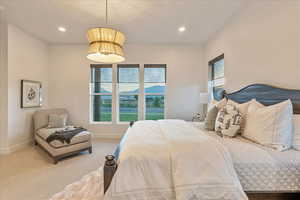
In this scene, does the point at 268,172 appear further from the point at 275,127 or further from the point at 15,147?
the point at 15,147

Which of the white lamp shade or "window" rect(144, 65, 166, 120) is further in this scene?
"window" rect(144, 65, 166, 120)

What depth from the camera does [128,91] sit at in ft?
15.1

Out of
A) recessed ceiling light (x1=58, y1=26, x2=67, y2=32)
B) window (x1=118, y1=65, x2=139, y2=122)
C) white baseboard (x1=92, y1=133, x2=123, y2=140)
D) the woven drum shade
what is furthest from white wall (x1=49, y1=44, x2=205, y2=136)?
the woven drum shade

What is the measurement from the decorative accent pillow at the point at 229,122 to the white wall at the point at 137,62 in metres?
2.30

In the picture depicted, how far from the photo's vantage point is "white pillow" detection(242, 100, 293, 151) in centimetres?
152

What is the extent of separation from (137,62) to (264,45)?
121 inches

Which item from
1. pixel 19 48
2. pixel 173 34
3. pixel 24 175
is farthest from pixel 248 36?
pixel 19 48

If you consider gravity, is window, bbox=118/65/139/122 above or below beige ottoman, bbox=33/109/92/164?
above

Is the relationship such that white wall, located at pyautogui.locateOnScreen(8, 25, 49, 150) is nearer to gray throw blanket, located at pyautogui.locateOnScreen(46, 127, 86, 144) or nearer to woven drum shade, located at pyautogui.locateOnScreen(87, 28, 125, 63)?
gray throw blanket, located at pyautogui.locateOnScreen(46, 127, 86, 144)

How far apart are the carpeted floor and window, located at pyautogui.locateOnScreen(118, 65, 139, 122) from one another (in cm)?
139

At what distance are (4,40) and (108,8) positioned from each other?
8.27ft

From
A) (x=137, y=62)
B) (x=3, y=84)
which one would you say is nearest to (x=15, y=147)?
(x=3, y=84)

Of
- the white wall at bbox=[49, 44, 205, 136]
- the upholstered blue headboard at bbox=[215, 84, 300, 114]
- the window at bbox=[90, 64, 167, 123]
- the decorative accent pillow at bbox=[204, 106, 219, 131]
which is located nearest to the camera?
the upholstered blue headboard at bbox=[215, 84, 300, 114]

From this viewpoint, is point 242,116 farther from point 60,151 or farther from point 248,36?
point 60,151
